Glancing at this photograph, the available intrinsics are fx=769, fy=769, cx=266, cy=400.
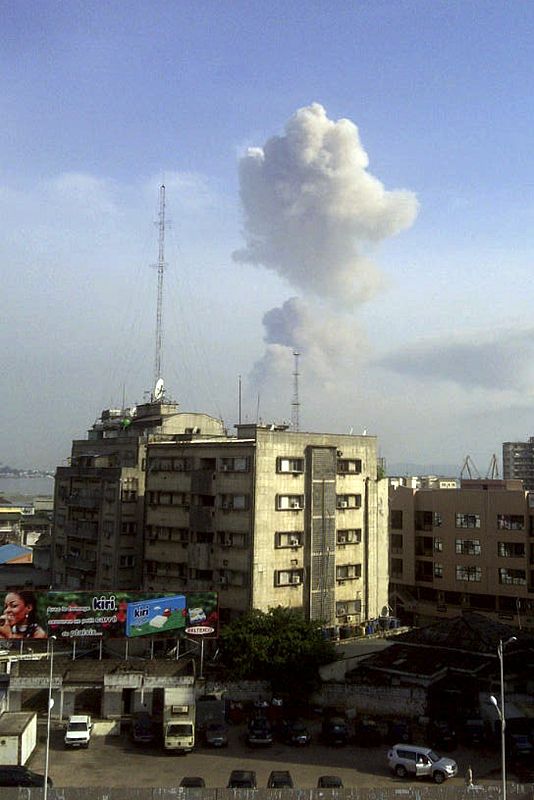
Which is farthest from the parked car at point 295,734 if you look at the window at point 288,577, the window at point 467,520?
the window at point 467,520

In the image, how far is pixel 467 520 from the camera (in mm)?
83938

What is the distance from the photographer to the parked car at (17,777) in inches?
1398

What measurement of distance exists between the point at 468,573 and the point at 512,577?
504 cm

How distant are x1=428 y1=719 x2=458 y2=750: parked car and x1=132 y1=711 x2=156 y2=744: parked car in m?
16.6

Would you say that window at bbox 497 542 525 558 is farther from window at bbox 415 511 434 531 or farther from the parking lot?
the parking lot

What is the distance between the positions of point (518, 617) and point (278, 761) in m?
44.1

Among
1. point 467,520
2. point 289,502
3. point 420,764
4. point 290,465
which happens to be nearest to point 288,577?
point 289,502

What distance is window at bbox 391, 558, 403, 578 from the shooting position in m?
90.6

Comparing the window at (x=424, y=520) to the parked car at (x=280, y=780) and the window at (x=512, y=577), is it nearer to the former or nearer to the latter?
the window at (x=512, y=577)

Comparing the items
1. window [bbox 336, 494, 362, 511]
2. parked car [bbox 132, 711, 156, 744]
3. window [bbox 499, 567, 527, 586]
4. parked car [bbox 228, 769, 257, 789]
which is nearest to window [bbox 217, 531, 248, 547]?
window [bbox 336, 494, 362, 511]

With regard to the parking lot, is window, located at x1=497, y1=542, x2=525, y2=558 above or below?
above

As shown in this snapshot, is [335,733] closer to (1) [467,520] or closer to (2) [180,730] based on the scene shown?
(2) [180,730]

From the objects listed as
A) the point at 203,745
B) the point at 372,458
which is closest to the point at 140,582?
the point at 372,458

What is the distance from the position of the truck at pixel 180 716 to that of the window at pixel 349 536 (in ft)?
75.1
